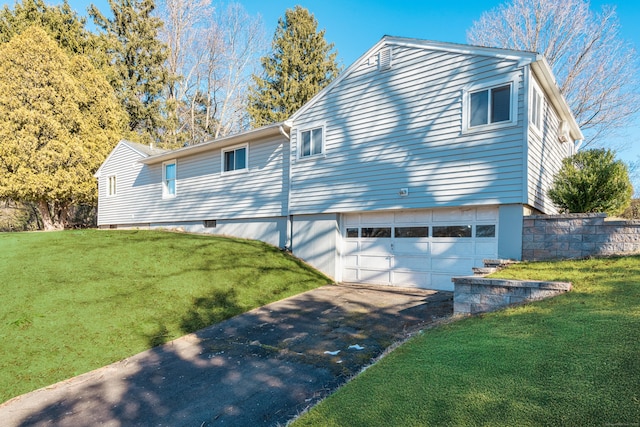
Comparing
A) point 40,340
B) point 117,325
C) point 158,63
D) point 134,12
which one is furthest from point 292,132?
point 134,12

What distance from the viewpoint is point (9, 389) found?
425cm

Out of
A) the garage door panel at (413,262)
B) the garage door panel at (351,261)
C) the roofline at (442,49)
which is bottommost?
the garage door panel at (351,261)

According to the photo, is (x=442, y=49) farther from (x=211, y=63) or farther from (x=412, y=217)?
(x=211, y=63)

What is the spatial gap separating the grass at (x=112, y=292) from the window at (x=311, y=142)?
3.30m

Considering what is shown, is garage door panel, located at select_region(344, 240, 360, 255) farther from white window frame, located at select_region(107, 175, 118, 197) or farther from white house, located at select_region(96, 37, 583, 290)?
white window frame, located at select_region(107, 175, 118, 197)

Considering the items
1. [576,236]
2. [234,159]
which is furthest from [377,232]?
[234,159]

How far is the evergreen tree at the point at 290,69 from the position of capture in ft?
83.1

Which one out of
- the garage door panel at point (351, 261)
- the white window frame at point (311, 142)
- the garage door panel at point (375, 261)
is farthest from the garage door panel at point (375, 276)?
the white window frame at point (311, 142)

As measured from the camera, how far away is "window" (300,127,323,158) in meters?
10.8

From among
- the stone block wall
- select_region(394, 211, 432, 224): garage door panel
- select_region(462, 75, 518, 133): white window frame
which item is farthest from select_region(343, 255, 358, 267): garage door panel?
select_region(462, 75, 518, 133): white window frame

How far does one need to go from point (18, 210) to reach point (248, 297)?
96.9ft

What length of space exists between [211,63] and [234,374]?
95.7ft

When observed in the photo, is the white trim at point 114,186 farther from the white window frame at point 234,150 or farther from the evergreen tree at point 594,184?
the evergreen tree at point 594,184

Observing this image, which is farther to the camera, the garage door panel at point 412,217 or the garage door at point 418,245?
the garage door panel at point 412,217
